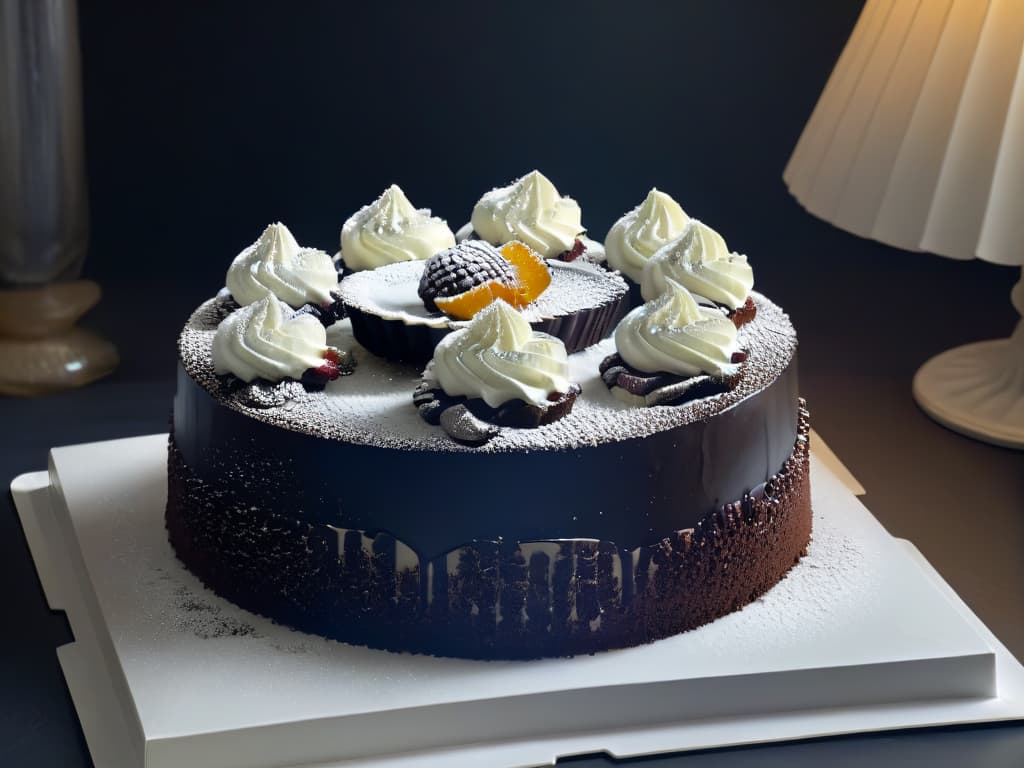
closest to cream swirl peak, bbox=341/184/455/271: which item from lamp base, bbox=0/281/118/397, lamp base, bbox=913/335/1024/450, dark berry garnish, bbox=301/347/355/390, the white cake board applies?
dark berry garnish, bbox=301/347/355/390

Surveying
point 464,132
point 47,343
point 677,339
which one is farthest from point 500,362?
point 464,132

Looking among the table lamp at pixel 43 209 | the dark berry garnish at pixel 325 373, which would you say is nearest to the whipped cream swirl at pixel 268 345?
the dark berry garnish at pixel 325 373

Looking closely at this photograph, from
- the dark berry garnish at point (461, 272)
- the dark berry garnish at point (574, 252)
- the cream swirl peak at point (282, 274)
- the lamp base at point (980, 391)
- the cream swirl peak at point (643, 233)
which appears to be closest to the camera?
the dark berry garnish at point (461, 272)

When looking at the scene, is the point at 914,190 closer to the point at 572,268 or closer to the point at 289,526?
the point at 572,268

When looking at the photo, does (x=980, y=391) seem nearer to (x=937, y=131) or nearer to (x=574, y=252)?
(x=937, y=131)

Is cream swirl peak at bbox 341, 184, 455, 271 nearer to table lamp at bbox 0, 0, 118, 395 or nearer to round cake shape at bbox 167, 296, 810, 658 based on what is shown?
round cake shape at bbox 167, 296, 810, 658

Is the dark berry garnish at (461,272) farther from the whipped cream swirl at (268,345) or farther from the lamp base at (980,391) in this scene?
the lamp base at (980,391)

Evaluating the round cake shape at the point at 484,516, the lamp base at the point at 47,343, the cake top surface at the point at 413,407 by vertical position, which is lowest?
the lamp base at the point at 47,343
